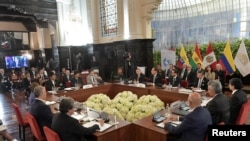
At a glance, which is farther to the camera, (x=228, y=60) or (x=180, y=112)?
(x=228, y=60)

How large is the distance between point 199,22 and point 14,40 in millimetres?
12527

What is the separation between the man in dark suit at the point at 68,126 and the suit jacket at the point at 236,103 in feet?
7.59

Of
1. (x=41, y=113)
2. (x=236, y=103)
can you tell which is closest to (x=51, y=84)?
(x=41, y=113)

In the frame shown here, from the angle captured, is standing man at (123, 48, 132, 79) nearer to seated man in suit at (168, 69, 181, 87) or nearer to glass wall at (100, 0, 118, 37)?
glass wall at (100, 0, 118, 37)

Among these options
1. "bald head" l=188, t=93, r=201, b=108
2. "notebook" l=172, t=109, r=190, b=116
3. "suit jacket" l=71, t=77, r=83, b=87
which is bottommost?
"notebook" l=172, t=109, r=190, b=116

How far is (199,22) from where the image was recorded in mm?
9875

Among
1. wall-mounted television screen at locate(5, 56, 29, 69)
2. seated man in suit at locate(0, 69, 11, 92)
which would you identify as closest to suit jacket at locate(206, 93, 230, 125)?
seated man in suit at locate(0, 69, 11, 92)

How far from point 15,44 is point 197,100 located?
15068mm

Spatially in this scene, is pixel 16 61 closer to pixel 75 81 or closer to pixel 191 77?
pixel 75 81

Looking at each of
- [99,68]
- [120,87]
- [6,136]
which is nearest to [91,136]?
[6,136]

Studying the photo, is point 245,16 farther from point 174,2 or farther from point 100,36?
point 100,36

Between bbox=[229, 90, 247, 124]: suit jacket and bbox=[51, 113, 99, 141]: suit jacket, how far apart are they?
2366mm

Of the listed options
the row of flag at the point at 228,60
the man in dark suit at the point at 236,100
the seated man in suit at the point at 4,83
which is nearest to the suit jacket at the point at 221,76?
the row of flag at the point at 228,60

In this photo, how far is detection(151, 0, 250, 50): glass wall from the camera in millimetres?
8523
